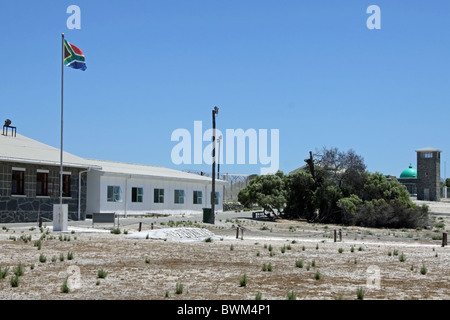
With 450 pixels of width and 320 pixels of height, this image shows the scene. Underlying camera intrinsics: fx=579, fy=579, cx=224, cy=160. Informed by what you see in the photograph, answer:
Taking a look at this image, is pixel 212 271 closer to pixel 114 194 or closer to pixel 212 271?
pixel 212 271

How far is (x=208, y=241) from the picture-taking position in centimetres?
2147

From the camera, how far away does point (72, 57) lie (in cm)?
2527

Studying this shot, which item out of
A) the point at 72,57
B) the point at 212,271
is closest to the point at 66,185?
the point at 72,57

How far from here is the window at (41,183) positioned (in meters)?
30.0

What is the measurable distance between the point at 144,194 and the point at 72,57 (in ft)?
47.5

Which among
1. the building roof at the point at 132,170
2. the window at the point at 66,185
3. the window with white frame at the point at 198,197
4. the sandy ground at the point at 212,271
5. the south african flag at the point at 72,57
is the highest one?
the south african flag at the point at 72,57

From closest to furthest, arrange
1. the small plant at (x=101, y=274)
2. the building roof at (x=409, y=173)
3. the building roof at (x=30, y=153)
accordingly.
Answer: the small plant at (x=101, y=274), the building roof at (x=30, y=153), the building roof at (x=409, y=173)

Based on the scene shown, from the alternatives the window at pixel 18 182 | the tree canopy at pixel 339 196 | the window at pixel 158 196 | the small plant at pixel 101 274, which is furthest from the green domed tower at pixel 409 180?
the small plant at pixel 101 274

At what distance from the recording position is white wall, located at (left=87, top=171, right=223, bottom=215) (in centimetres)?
3459

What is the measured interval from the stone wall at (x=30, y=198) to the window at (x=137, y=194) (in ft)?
18.7

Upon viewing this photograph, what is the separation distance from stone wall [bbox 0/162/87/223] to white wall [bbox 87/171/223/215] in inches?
103

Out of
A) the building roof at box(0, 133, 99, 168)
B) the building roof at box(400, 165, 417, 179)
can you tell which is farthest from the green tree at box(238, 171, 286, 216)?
the building roof at box(400, 165, 417, 179)

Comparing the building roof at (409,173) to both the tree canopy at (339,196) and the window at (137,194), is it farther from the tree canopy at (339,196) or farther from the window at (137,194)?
the window at (137,194)

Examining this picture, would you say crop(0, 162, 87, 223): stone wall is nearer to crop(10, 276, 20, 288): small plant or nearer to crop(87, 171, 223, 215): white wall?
crop(87, 171, 223, 215): white wall
